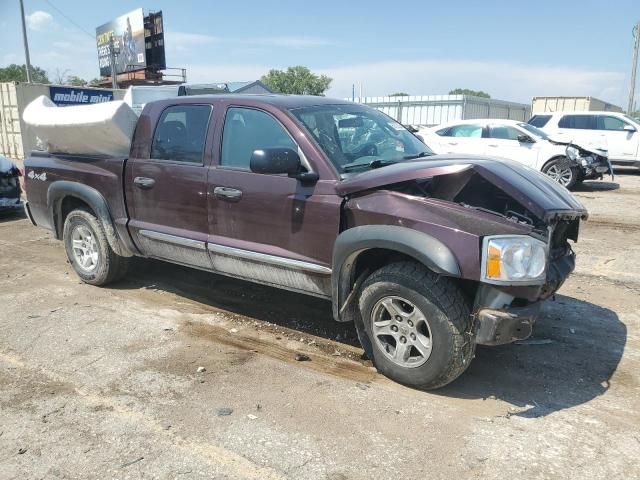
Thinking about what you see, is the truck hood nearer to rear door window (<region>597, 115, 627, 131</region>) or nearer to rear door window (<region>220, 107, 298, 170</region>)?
rear door window (<region>220, 107, 298, 170</region>)

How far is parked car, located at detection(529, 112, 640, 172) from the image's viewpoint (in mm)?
15789

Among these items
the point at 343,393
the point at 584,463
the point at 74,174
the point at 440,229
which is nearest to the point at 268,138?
the point at 440,229

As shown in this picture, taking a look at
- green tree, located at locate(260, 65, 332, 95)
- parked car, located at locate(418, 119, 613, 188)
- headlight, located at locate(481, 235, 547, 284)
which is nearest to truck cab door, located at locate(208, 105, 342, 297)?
headlight, located at locate(481, 235, 547, 284)

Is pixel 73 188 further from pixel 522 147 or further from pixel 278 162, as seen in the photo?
pixel 522 147

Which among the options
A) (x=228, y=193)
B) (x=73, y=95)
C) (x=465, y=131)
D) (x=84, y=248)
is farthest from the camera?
(x=73, y=95)

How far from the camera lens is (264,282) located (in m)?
4.29

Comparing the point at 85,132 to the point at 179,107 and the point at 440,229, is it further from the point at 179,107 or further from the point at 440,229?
the point at 440,229

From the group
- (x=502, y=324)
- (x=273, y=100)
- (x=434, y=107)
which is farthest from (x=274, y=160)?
(x=434, y=107)

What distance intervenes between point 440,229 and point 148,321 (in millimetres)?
2822

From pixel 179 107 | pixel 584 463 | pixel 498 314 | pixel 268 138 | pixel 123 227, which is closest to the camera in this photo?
pixel 584 463

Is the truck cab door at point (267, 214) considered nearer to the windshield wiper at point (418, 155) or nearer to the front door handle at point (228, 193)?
the front door handle at point (228, 193)

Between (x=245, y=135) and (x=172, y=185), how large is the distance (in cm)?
81

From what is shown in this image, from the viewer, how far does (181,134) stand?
4.71 metres

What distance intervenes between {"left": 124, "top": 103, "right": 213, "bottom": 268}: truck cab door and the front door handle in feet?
0.49
